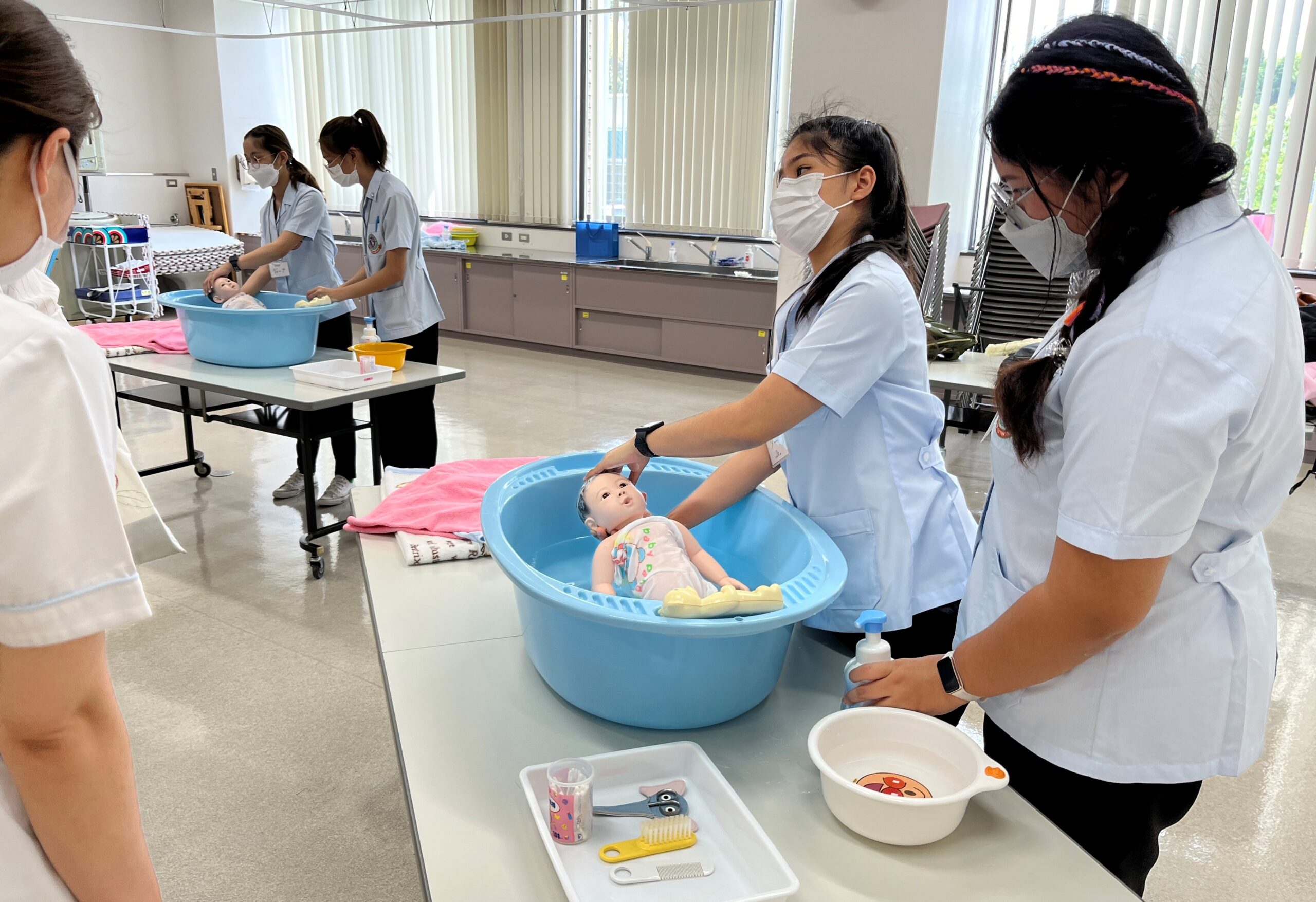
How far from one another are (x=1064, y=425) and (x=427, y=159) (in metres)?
8.21

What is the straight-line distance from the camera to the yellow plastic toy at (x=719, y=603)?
101 centimetres

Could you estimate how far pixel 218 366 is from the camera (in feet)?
10.4

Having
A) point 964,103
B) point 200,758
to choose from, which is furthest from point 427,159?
point 200,758

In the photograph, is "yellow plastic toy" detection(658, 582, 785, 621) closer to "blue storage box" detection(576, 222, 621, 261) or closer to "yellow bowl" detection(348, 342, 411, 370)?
"yellow bowl" detection(348, 342, 411, 370)

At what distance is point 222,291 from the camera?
3.46 meters

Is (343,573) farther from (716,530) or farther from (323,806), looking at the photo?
(716,530)

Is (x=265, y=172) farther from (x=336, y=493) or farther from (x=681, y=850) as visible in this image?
(x=681, y=850)

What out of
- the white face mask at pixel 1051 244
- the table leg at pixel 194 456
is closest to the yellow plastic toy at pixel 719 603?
the white face mask at pixel 1051 244

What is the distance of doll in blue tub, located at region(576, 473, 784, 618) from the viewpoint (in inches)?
56.6

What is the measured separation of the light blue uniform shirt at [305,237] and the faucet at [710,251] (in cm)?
357

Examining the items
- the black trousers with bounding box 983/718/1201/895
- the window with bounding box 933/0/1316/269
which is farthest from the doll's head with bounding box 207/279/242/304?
the window with bounding box 933/0/1316/269

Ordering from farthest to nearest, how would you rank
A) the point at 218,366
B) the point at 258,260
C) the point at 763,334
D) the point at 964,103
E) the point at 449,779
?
the point at 763,334 → the point at 964,103 → the point at 258,260 → the point at 218,366 → the point at 449,779

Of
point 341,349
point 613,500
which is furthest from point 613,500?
point 341,349

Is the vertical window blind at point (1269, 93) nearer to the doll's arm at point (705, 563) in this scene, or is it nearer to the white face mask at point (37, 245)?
the doll's arm at point (705, 563)
